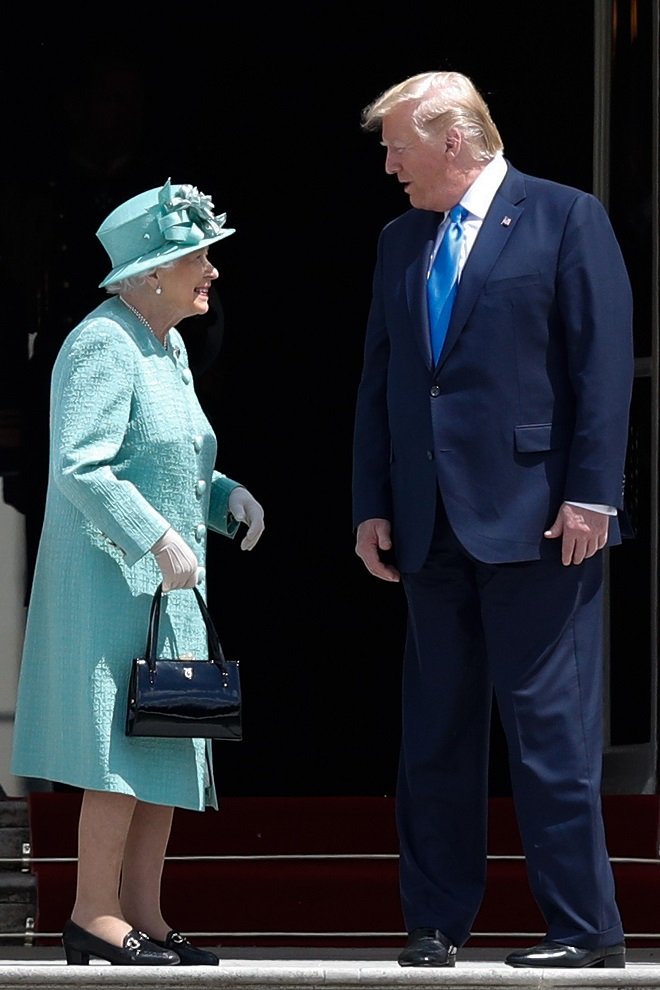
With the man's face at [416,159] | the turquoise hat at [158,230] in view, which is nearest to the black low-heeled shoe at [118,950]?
the turquoise hat at [158,230]

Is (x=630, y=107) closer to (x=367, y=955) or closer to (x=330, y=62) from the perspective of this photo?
(x=330, y=62)

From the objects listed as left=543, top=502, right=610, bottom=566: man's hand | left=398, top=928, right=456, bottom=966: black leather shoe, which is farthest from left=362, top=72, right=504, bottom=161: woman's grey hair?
left=398, top=928, right=456, bottom=966: black leather shoe

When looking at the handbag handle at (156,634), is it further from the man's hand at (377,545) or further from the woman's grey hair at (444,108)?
the woman's grey hair at (444,108)

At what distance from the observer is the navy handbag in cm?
423

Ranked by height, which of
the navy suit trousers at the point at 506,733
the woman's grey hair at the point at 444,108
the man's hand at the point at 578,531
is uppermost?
the woman's grey hair at the point at 444,108

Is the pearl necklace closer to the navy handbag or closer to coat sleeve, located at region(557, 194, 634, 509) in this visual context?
the navy handbag

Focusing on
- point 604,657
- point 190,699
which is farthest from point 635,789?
point 190,699

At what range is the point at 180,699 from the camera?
424cm

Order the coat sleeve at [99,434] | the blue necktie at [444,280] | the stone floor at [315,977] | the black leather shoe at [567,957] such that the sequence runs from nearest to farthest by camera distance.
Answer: the stone floor at [315,977] → the black leather shoe at [567,957] → the coat sleeve at [99,434] → the blue necktie at [444,280]

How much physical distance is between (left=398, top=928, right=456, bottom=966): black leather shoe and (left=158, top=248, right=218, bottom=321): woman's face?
1.35m

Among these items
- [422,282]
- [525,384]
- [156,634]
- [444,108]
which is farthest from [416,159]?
[156,634]

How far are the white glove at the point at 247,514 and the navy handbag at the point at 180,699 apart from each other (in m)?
0.29

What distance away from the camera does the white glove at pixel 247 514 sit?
14.6ft

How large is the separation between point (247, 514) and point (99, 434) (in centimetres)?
39
